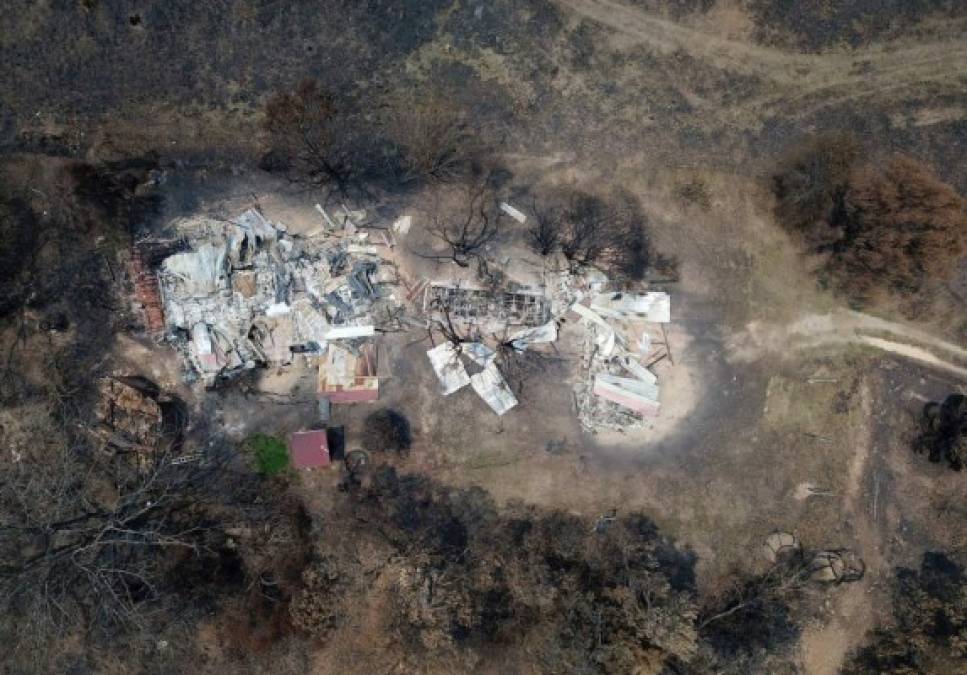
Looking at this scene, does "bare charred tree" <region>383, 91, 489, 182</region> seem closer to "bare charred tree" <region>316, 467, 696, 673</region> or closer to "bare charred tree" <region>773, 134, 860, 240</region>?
"bare charred tree" <region>773, 134, 860, 240</region>

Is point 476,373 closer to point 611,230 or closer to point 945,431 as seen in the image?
point 611,230

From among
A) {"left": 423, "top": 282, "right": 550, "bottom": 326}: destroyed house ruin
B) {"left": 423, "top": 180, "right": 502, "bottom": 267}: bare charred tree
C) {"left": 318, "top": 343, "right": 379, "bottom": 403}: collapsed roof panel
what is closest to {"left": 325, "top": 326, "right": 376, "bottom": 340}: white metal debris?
{"left": 318, "top": 343, "right": 379, "bottom": 403}: collapsed roof panel

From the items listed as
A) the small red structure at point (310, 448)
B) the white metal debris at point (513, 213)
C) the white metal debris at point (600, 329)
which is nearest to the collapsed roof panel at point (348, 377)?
the small red structure at point (310, 448)

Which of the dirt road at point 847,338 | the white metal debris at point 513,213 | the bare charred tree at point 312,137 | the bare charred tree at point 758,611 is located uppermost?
the bare charred tree at point 312,137

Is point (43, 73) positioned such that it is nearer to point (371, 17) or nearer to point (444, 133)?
point (371, 17)

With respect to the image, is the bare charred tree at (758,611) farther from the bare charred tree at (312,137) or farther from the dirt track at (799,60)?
the bare charred tree at (312,137)

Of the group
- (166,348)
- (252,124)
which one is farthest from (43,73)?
(166,348)
